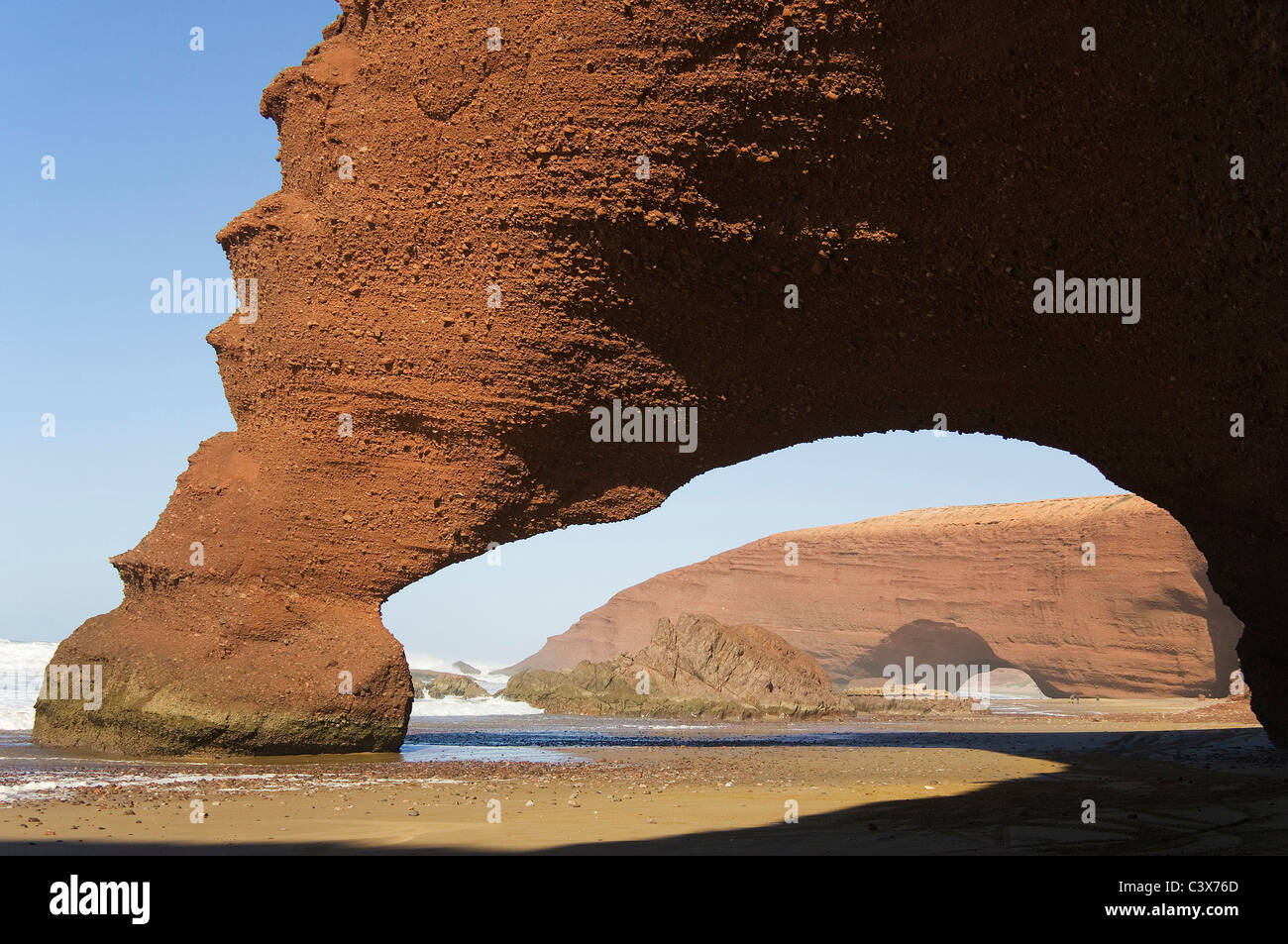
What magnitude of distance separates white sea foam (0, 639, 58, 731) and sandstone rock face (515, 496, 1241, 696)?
97.0 ft

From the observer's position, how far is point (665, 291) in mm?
10312

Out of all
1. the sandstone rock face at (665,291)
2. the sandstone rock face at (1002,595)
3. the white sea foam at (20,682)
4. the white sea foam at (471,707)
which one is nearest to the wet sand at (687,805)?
the sandstone rock face at (665,291)

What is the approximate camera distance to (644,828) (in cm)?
565

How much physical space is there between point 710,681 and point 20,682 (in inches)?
571

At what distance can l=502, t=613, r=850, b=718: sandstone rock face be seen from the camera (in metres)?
24.5

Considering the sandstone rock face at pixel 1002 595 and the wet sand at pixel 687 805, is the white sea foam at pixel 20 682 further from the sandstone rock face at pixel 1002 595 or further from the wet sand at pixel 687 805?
the sandstone rock face at pixel 1002 595

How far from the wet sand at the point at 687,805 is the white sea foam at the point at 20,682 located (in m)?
7.62

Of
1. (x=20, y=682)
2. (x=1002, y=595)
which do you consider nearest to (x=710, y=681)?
(x=20, y=682)

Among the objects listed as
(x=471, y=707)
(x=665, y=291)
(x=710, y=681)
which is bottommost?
(x=471, y=707)

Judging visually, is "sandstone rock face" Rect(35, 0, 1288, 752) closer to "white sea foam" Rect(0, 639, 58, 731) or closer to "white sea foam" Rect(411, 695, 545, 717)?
"white sea foam" Rect(0, 639, 58, 731)

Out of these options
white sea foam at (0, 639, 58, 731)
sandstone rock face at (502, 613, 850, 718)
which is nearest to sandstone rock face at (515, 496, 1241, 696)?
sandstone rock face at (502, 613, 850, 718)

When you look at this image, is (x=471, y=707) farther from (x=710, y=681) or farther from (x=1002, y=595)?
(x=1002, y=595)

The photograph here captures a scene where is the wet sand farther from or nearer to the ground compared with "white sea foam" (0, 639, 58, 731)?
farther from the ground
